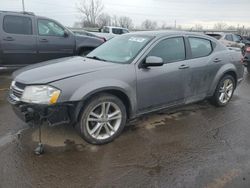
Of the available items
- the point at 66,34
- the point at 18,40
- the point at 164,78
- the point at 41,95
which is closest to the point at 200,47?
the point at 164,78

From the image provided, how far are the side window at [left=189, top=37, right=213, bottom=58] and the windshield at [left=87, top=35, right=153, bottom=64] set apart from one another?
0.98m

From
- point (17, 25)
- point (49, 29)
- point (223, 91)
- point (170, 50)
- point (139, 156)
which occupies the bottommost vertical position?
point (139, 156)

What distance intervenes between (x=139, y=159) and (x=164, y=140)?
2.29ft

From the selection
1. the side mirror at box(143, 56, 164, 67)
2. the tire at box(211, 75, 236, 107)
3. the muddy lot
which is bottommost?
the muddy lot

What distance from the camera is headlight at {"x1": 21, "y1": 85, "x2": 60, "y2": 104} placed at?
309 cm

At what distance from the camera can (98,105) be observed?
3.44 metres

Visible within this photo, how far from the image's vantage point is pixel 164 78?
13.2ft

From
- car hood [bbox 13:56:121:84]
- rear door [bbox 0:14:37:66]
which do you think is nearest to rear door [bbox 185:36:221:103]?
car hood [bbox 13:56:121:84]

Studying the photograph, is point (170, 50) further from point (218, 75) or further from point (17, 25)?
point (17, 25)

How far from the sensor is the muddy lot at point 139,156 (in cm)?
279

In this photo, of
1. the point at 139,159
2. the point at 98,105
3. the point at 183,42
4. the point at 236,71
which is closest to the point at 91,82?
the point at 98,105

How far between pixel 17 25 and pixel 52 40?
110 centimetres

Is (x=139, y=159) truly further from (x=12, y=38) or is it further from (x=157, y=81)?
(x=12, y=38)

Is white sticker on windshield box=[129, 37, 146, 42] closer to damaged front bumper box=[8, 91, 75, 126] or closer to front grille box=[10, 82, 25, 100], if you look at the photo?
damaged front bumper box=[8, 91, 75, 126]
